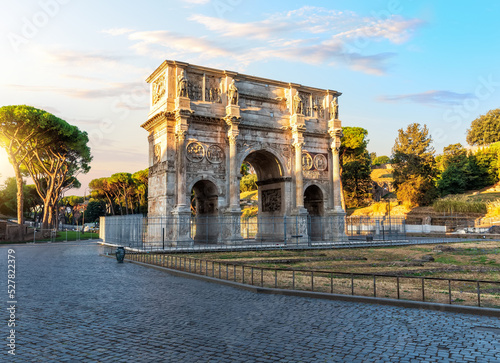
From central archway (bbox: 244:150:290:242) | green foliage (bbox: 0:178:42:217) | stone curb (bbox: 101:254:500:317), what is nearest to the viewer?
stone curb (bbox: 101:254:500:317)

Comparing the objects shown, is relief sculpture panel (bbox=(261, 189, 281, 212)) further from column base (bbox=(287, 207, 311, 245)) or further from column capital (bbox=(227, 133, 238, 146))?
column capital (bbox=(227, 133, 238, 146))

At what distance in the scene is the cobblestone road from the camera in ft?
18.4

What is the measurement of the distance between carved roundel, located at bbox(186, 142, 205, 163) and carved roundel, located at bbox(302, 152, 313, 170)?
9010mm

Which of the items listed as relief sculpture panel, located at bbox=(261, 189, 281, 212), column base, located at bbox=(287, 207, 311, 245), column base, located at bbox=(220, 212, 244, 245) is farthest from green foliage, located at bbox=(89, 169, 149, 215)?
column base, located at bbox=(220, 212, 244, 245)

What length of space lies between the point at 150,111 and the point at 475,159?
54.3 m

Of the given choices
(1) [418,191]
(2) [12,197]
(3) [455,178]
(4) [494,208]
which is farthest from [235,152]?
(2) [12,197]

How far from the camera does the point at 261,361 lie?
5340 mm

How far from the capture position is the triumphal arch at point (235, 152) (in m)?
28.0

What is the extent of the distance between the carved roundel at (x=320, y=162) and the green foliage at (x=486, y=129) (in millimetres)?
66009

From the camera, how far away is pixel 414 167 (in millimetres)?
55000

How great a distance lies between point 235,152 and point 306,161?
7.17 meters

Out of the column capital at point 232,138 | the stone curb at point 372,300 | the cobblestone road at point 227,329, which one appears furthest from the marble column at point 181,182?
the cobblestone road at point 227,329

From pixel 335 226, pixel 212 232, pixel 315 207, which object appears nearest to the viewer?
pixel 212 232

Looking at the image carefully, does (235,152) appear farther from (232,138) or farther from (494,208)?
(494,208)
